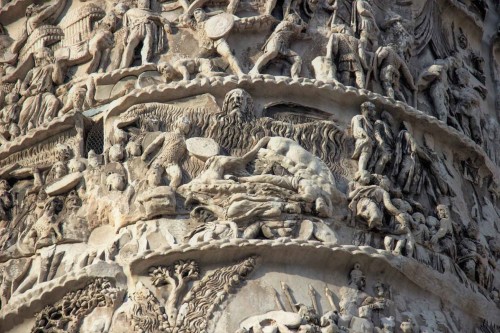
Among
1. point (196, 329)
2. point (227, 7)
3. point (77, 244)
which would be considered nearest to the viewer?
point (196, 329)

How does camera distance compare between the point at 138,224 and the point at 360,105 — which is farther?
the point at 360,105

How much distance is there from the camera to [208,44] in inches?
585

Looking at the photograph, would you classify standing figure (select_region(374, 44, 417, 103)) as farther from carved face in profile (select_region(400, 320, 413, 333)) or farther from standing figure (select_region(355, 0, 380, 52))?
carved face in profile (select_region(400, 320, 413, 333))

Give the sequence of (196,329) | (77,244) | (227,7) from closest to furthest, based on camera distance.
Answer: (196,329), (77,244), (227,7)

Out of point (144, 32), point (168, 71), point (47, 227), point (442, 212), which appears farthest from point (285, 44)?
point (47, 227)

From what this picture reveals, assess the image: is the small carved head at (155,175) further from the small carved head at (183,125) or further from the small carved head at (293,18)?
the small carved head at (293,18)

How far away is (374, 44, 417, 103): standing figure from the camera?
15055 millimetres

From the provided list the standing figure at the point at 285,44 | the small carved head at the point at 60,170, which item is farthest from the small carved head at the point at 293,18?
the small carved head at the point at 60,170

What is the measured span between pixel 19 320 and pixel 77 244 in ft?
2.51

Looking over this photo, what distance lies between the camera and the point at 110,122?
14531 mm

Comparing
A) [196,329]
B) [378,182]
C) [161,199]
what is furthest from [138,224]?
[378,182]

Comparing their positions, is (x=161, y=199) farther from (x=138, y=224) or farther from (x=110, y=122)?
(x=110, y=122)

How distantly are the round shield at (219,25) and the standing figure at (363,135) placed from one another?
133 cm

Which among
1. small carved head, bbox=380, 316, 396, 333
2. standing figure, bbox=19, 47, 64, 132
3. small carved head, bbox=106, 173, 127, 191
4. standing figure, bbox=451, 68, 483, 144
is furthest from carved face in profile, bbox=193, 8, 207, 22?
small carved head, bbox=380, 316, 396, 333
